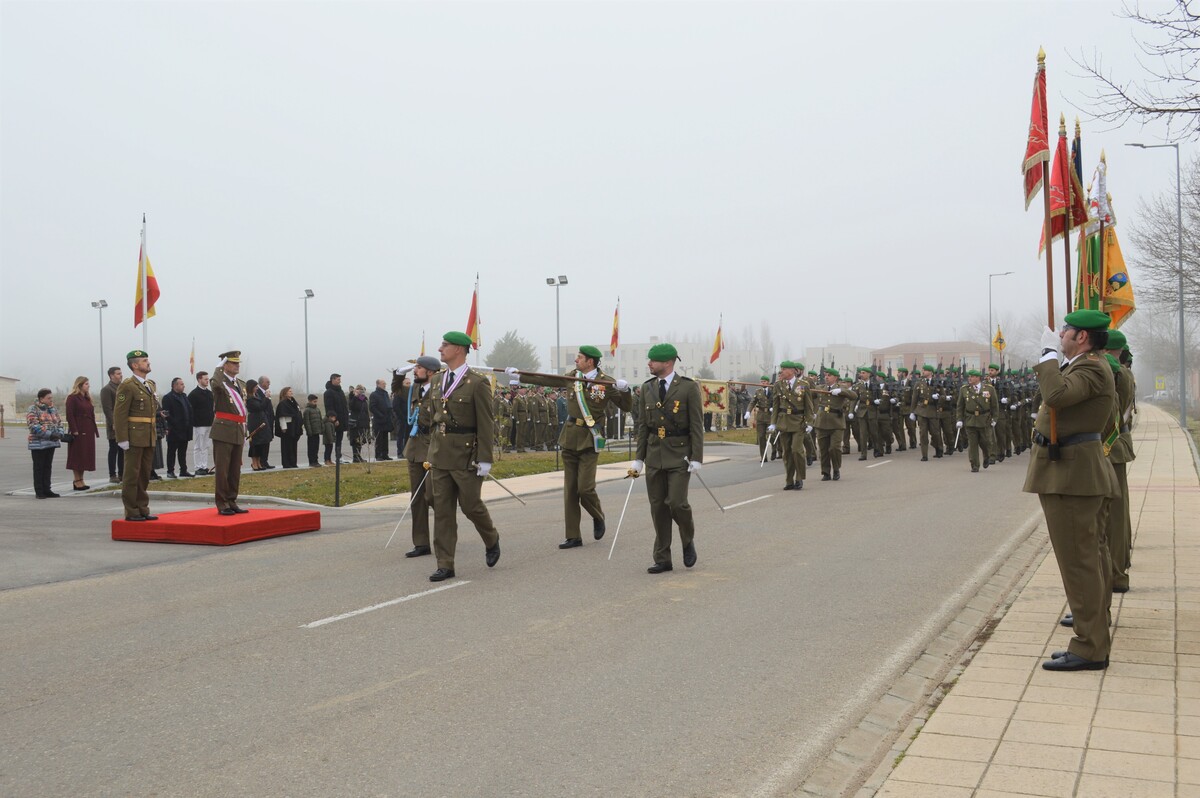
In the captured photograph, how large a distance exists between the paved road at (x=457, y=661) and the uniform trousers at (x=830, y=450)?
739 cm

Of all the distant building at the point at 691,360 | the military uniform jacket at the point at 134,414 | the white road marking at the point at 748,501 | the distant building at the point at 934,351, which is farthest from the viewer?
the distant building at the point at 934,351

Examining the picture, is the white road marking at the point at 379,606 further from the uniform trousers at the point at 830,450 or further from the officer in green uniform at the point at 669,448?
the uniform trousers at the point at 830,450

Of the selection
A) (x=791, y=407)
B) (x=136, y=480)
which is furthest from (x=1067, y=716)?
(x=791, y=407)

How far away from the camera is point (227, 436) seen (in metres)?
12.0

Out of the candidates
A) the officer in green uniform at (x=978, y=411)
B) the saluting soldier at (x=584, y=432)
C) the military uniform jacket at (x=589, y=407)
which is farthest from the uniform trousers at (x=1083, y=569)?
the officer in green uniform at (x=978, y=411)

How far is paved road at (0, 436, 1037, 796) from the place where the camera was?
450cm

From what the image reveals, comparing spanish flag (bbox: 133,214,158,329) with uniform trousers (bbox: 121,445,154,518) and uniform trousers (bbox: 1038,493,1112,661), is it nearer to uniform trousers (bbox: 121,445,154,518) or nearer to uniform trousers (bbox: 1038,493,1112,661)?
uniform trousers (bbox: 121,445,154,518)

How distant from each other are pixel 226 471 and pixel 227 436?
1.45ft

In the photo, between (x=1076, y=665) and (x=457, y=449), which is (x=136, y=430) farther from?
(x=1076, y=665)

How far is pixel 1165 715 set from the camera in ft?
16.2

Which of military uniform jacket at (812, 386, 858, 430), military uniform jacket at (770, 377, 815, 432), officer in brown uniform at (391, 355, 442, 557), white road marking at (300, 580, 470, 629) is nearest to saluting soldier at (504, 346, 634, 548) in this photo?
officer in brown uniform at (391, 355, 442, 557)

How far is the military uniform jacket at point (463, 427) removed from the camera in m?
9.19

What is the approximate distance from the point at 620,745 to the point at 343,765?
4.25ft

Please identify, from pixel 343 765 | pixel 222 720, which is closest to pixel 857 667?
pixel 343 765
